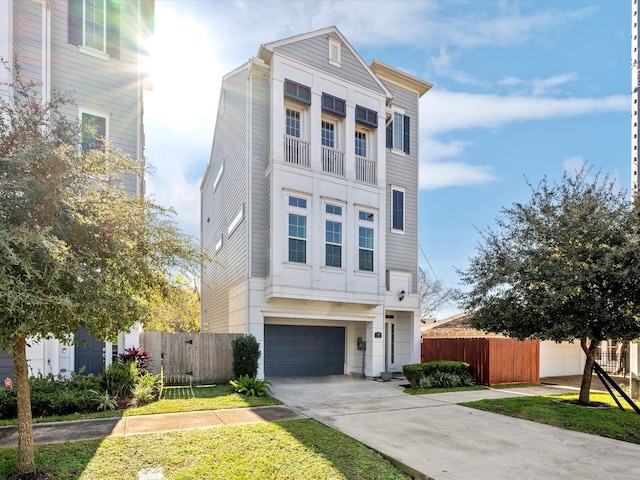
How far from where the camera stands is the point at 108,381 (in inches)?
354

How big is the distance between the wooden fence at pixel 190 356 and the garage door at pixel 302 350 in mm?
2078

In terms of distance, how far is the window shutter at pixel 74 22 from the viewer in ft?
38.1

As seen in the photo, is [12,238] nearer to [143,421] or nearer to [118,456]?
[118,456]

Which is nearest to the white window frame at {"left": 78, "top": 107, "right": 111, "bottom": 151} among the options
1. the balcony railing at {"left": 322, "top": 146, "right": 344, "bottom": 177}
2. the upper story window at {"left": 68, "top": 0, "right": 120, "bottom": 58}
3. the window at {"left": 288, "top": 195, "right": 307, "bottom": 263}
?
the upper story window at {"left": 68, "top": 0, "right": 120, "bottom": 58}

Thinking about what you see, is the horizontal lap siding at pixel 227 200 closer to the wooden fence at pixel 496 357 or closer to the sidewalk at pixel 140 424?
the sidewalk at pixel 140 424

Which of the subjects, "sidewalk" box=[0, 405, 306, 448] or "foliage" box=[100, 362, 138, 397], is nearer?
"sidewalk" box=[0, 405, 306, 448]

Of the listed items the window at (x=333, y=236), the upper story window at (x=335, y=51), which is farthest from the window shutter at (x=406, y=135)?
the window at (x=333, y=236)

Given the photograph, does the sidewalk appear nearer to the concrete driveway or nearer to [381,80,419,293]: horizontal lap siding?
the concrete driveway

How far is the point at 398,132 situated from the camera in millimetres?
17000

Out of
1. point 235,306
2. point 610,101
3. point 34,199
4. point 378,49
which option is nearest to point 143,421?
point 34,199

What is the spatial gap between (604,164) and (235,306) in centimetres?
1182

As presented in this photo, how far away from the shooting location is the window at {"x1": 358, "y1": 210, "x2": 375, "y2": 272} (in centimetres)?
1422

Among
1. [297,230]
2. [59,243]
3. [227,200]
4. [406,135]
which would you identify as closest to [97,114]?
[227,200]

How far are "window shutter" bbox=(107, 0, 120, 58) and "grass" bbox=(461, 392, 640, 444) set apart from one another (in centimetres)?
1404
